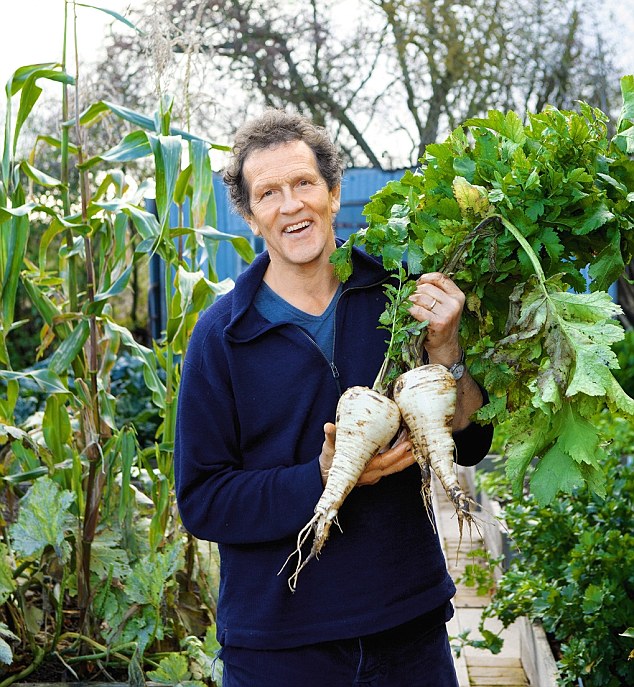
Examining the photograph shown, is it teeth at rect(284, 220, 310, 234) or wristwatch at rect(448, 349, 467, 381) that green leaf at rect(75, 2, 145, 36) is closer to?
teeth at rect(284, 220, 310, 234)

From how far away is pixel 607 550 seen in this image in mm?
2844

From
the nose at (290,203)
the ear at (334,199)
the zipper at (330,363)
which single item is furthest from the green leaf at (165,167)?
the zipper at (330,363)

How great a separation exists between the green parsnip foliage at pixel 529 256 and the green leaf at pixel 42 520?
1.25 meters

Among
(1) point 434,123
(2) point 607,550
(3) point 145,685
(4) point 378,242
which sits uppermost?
(1) point 434,123

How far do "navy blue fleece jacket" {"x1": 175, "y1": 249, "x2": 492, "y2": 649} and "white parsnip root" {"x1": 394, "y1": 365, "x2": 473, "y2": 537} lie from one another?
0.10 meters

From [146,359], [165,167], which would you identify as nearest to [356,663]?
[146,359]

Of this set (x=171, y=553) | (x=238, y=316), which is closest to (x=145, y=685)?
(x=171, y=553)

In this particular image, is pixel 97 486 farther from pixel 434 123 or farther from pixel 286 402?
pixel 434 123

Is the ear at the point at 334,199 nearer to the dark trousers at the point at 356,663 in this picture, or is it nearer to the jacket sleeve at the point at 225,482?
the jacket sleeve at the point at 225,482

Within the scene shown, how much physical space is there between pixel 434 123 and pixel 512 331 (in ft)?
26.7

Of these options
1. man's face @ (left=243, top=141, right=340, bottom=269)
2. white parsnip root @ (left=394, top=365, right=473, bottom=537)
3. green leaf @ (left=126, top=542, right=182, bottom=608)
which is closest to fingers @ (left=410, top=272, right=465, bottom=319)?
white parsnip root @ (left=394, top=365, right=473, bottom=537)

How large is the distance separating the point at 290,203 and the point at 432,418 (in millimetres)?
517

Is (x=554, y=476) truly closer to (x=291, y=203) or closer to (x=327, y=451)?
(x=327, y=451)

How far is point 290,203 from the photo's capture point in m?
1.94
